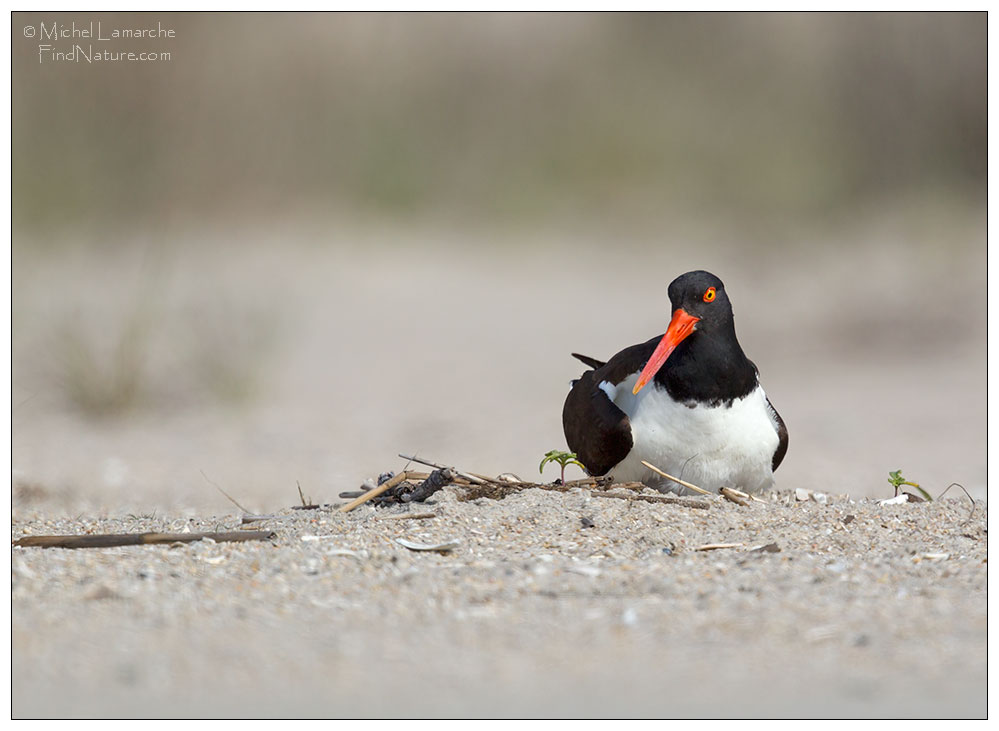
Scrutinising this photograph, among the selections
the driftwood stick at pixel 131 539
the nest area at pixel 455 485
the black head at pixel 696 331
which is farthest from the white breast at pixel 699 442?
the driftwood stick at pixel 131 539

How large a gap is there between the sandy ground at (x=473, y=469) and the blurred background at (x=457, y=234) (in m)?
0.06

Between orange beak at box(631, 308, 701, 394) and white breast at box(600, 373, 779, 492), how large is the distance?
12cm

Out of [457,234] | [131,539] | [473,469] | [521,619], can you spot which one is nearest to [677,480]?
[521,619]

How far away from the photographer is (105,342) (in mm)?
9109

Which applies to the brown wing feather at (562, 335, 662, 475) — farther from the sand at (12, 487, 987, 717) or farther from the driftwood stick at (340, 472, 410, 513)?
the driftwood stick at (340, 472, 410, 513)

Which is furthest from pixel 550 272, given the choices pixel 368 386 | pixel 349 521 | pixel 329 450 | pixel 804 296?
pixel 349 521

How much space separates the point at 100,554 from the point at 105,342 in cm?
595

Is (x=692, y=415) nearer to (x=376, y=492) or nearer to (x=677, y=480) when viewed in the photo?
(x=677, y=480)

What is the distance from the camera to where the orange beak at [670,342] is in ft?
14.2

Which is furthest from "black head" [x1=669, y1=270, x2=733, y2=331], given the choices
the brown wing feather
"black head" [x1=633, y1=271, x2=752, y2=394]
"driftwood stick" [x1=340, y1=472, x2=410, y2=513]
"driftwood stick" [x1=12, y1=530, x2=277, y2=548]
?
"driftwood stick" [x1=12, y1=530, x2=277, y2=548]

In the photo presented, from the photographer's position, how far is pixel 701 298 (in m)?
4.41

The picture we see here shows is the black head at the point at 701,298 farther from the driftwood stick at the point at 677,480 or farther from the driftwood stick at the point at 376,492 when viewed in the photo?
the driftwood stick at the point at 376,492

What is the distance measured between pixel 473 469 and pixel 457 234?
27.6 ft

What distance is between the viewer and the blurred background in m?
7.80
